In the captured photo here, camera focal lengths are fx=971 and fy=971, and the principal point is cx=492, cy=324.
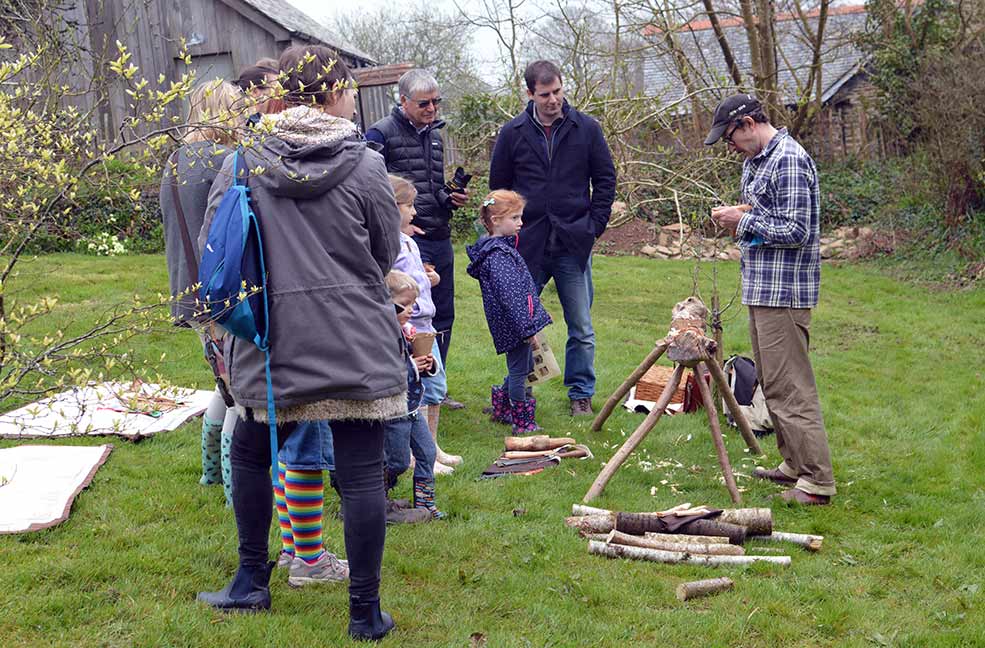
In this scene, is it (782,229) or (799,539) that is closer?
(799,539)

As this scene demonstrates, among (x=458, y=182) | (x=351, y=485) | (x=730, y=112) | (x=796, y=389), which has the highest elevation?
(x=730, y=112)

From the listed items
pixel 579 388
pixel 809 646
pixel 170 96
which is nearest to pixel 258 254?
pixel 170 96

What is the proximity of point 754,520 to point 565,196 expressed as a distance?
9.78ft

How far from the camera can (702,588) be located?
13.3 ft

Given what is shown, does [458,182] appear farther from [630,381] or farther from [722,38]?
[722,38]

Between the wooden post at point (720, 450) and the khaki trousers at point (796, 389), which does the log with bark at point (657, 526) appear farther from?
the khaki trousers at point (796, 389)

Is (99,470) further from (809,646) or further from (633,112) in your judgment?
(633,112)

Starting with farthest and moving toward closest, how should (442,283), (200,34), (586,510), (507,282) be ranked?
(200,34) → (442,283) → (507,282) → (586,510)

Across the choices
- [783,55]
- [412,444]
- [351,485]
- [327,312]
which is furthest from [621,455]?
[783,55]

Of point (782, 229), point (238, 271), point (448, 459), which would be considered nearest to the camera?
point (238, 271)

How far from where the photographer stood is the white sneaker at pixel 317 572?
3818 millimetres

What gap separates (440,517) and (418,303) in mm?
1086

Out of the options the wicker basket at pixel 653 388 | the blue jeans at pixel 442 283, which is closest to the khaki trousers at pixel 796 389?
the wicker basket at pixel 653 388

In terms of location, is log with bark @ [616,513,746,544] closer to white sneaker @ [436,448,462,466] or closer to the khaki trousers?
the khaki trousers
